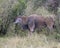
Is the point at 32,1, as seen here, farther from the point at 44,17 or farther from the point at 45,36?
the point at 45,36

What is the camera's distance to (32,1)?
13453 mm

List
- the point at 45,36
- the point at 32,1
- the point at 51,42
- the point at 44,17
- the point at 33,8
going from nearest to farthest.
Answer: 1. the point at 51,42
2. the point at 45,36
3. the point at 44,17
4. the point at 33,8
5. the point at 32,1

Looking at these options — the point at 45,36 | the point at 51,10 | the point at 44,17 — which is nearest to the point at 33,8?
the point at 51,10

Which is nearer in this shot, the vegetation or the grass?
the grass

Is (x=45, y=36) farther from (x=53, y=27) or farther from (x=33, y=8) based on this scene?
(x=33, y=8)

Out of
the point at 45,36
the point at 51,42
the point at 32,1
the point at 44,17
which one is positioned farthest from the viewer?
the point at 32,1

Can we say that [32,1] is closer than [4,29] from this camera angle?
No

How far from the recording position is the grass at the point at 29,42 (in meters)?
8.84

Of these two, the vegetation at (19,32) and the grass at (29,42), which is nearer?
the grass at (29,42)

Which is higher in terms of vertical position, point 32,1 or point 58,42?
point 32,1

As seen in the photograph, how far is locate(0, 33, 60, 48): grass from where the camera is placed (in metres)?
8.84

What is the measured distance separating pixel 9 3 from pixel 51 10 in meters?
2.73

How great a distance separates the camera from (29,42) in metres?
9.20

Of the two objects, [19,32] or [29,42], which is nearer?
[29,42]
